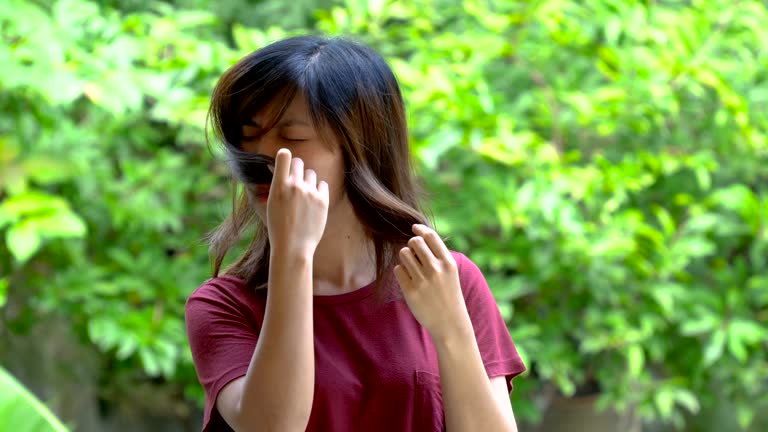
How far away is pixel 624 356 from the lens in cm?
255

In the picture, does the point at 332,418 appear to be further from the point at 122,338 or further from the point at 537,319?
the point at 537,319

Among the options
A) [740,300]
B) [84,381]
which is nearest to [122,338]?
[84,381]

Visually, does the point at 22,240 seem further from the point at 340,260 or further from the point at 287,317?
the point at 287,317

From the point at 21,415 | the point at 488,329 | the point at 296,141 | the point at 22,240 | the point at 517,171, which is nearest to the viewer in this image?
the point at 21,415

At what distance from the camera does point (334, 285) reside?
3.97 feet

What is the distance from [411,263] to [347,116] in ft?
0.64

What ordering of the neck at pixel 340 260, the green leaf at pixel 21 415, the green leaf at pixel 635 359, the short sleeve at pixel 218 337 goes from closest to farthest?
the green leaf at pixel 21 415, the short sleeve at pixel 218 337, the neck at pixel 340 260, the green leaf at pixel 635 359

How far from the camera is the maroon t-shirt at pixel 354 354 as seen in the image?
1.11 meters

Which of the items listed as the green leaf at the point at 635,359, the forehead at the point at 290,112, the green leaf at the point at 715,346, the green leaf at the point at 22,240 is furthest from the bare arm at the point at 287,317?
the green leaf at the point at 715,346

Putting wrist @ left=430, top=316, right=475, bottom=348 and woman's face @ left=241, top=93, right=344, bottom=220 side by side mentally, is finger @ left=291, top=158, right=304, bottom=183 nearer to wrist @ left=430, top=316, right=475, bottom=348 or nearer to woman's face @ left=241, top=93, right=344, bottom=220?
woman's face @ left=241, top=93, right=344, bottom=220

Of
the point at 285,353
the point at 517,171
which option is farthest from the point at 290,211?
the point at 517,171

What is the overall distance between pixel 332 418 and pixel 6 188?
1352 millimetres

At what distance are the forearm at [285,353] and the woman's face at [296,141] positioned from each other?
0.13 meters

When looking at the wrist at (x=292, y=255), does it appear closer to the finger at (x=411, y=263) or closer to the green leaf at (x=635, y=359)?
the finger at (x=411, y=263)
